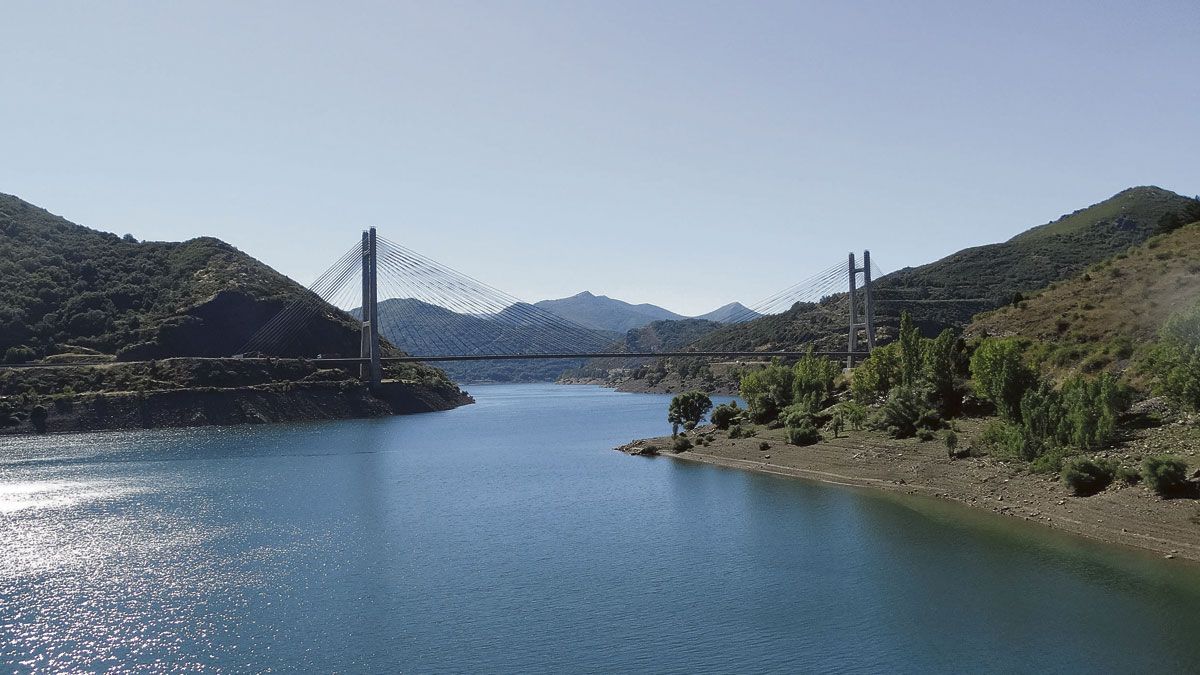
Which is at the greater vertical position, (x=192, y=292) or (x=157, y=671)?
(x=192, y=292)

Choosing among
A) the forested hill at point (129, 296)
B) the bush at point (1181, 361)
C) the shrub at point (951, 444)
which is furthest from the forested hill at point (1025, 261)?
the forested hill at point (129, 296)

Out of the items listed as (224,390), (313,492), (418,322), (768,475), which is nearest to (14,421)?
(224,390)

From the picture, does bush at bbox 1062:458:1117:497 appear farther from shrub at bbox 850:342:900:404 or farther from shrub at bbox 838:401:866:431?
shrub at bbox 850:342:900:404

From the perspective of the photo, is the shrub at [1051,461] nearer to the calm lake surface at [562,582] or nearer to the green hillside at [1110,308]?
the calm lake surface at [562,582]

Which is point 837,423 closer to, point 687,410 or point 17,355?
point 687,410

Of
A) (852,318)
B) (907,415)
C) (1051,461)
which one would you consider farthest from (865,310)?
(1051,461)

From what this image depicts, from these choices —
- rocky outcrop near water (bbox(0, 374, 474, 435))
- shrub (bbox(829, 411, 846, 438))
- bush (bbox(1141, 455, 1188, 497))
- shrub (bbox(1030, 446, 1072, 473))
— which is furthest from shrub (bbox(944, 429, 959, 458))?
rocky outcrop near water (bbox(0, 374, 474, 435))

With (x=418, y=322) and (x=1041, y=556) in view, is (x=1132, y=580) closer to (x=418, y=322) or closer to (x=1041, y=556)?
(x=1041, y=556)
